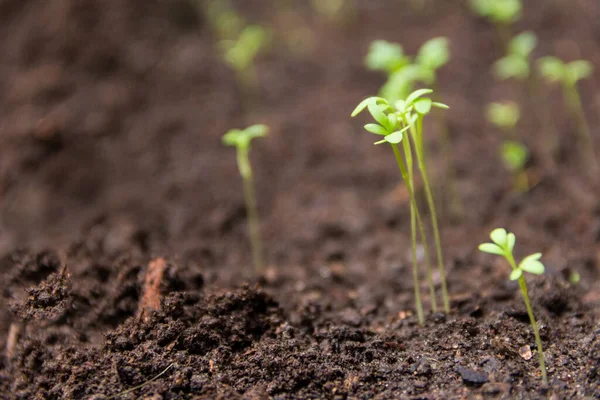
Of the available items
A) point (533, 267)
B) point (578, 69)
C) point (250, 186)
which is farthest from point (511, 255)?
point (578, 69)

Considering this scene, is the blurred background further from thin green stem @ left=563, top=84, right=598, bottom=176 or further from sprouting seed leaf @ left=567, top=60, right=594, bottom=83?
sprouting seed leaf @ left=567, top=60, right=594, bottom=83

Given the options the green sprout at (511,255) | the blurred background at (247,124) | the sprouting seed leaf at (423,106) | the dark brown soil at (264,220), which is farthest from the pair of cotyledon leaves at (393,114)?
the blurred background at (247,124)

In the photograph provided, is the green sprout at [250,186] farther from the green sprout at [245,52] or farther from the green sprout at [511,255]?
the green sprout at [511,255]

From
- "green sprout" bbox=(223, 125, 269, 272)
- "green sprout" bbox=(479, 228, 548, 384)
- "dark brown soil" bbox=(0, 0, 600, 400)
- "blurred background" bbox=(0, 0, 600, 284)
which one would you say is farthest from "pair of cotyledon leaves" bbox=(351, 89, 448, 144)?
"blurred background" bbox=(0, 0, 600, 284)

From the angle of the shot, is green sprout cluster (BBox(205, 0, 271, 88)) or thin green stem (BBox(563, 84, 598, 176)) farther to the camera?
green sprout cluster (BBox(205, 0, 271, 88))

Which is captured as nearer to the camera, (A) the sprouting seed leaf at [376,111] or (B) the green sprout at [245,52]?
(A) the sprouting seed leaf at [376,111]
